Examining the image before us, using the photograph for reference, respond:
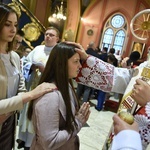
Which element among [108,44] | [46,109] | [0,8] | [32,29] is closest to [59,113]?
[46,109]

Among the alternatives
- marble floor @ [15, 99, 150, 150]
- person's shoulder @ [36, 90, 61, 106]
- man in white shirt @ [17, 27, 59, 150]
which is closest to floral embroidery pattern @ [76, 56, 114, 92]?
person's shoulder @ [36, 90, 61, 106]

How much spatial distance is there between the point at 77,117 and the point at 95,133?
7.47 feet

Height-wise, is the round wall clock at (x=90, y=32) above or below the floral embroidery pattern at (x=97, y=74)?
above

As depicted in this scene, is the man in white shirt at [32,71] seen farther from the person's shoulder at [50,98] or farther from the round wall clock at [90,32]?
the round wall clock at [90,32]

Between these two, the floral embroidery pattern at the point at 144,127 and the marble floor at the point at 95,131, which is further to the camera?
the marble floor at the point at 95,131

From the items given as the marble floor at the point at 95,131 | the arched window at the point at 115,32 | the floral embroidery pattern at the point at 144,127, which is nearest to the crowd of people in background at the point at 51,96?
the floral embroidery pattern at the point at 144,127

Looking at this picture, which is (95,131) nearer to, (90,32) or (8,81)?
(8,81)

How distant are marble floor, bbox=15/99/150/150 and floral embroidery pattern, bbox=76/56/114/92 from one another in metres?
1.68

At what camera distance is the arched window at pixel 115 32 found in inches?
445

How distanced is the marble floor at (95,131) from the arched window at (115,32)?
290 inches

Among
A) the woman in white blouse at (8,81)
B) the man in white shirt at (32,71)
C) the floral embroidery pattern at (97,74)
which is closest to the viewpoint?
the woman in white blouse at (8,81)

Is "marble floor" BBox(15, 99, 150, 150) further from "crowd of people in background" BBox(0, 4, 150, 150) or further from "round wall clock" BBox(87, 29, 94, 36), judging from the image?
"round wall clock" BBox(87, 29, 94, 36)

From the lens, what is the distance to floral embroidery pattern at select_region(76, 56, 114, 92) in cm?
155

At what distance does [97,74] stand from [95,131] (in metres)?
2.27
